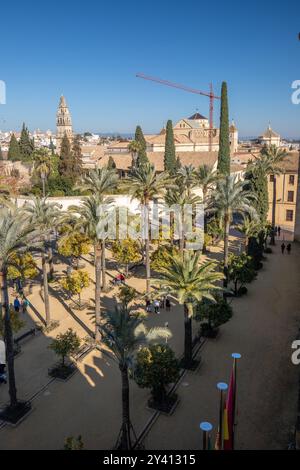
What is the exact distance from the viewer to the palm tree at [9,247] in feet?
54.5

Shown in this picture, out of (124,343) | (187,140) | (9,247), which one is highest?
(187,140)

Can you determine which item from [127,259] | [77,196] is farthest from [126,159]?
[127,259]

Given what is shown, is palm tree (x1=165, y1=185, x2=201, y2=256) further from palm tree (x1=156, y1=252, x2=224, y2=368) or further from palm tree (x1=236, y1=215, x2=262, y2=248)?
palm tree (x1=156, y1=252, x2=224, y2=368)

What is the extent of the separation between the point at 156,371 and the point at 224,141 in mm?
48359

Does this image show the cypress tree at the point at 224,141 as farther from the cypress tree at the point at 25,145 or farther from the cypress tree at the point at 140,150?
the cypress tree at the point at 25,145

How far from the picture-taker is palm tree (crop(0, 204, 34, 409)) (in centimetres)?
1661

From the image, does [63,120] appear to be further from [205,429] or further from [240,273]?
[205,429]

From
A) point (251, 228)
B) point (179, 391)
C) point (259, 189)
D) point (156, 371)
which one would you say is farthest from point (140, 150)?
point (156, 371)

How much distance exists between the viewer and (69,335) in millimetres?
20625

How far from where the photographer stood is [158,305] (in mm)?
27219

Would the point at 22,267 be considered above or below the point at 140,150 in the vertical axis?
below

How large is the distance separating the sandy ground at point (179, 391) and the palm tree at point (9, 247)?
1991 mm

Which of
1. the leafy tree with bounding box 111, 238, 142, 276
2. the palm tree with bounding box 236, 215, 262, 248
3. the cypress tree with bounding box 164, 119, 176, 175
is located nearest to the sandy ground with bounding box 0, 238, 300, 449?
the leafy tree with bounding box 111, 238, 142, 276

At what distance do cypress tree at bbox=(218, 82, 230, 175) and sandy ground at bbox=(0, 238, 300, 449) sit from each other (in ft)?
118
